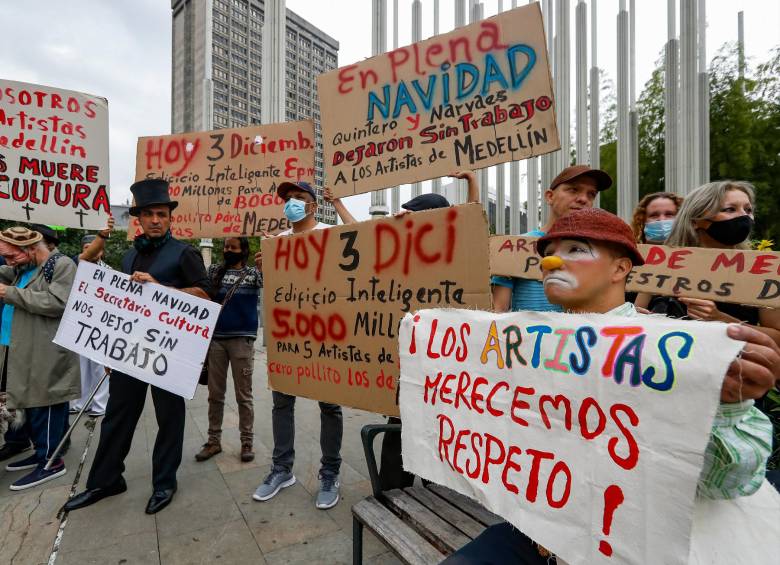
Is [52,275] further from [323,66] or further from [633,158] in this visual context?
[323,66]

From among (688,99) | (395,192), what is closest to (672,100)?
(688,99)

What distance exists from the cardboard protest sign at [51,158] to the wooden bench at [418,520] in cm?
307

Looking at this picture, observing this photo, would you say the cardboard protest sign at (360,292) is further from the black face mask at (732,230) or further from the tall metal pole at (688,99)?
the tall metal pole at (688,99)

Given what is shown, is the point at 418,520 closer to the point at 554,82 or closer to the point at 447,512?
the point at 447,512

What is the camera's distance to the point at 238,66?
108m

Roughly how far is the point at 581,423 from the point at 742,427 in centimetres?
33

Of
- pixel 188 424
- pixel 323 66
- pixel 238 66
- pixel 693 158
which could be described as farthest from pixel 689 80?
pixel 238 66

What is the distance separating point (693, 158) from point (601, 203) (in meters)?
4.09

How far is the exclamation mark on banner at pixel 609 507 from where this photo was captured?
107cm

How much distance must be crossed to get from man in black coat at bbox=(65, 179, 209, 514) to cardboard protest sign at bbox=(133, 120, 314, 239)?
561 millimetres

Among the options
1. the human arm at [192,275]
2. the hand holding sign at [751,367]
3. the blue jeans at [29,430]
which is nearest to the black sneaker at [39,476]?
the blue jeans at [29,430]

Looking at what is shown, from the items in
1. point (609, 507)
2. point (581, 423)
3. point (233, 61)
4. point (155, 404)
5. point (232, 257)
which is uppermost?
point (233, 61)

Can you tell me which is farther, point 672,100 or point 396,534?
point 672,100

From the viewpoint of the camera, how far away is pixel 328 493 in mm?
2908
